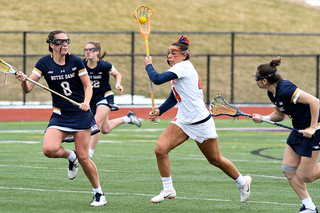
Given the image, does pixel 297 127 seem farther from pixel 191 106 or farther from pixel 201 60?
pixel 201 60

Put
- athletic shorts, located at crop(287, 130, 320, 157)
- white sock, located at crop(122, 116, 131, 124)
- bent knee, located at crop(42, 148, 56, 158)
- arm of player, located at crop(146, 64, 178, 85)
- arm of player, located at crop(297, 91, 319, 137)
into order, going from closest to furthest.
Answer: arm of player, located at crop(297, 91, 319, 137) → athletic shorts, located at crop(287, 130, 320, 157) → arm of player, located at crop(146, 64, 178, 85) → bent knee, located at crop(42, 148, 56, 158) → white sock, located at crop(122, 116, 131, 124)

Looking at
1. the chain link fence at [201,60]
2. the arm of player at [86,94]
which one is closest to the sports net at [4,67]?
the arm of player at [86,94]

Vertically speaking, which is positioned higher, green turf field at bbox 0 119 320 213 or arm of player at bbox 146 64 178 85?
arm of player at bbox 146 64 178 85

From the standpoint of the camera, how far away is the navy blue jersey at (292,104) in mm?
5957

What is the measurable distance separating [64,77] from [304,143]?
297 cm

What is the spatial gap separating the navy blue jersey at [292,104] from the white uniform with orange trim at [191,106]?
94cm

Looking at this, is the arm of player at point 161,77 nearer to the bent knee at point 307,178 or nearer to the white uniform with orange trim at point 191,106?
the white uniform with orange trim at point 191,106

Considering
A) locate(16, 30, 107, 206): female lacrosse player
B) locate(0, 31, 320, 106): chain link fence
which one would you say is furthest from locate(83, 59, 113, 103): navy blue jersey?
locate(0, 31, 320, 106): chain link fence

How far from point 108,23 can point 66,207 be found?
42.0 metres

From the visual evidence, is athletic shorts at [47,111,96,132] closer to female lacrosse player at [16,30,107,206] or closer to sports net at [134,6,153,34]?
female lacrosse player at [16,30,107,206]

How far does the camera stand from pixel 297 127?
621 centimetres

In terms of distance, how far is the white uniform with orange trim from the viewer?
665 cm

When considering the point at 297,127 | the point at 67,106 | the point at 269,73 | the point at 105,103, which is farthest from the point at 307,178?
the point at 105,103

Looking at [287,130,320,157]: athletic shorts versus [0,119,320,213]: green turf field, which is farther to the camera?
[0,119,320,213]: green turf field
